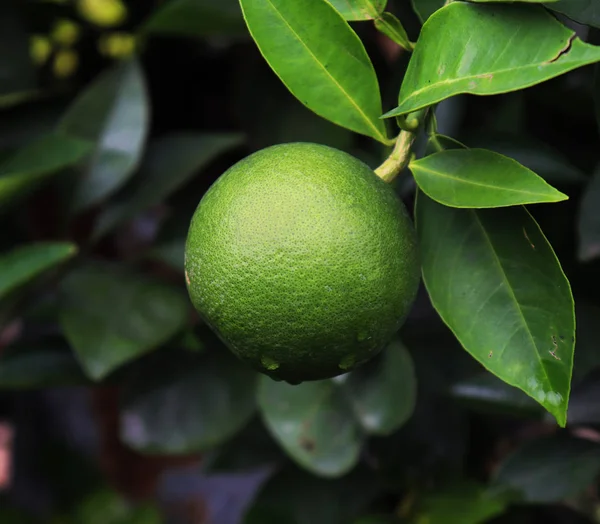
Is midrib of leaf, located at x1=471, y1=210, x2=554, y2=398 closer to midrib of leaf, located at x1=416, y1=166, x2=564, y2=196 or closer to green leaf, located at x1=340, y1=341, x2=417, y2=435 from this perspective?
midrib of leaf, located at x1=416, y1=166, x2=564, y2=196

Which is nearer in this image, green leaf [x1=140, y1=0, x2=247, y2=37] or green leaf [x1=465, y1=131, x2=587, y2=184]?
green leaf [x1=465, y1=131, x2=587, y2=184]

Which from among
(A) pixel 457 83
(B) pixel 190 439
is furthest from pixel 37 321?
(A) pixel 457 83

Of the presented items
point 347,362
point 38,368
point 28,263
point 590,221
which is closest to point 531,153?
point 590,221

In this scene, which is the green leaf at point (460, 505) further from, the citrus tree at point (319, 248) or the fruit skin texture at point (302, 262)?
the fruit skin texture at point (302, 262)

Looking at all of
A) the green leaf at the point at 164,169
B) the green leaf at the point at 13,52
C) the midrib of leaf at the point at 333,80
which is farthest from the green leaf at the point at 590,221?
the green leaf at the point at 13,52

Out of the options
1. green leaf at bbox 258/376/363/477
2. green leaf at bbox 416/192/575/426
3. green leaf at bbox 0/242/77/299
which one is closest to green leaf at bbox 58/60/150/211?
green leaf at bbox 0/242/77/299
